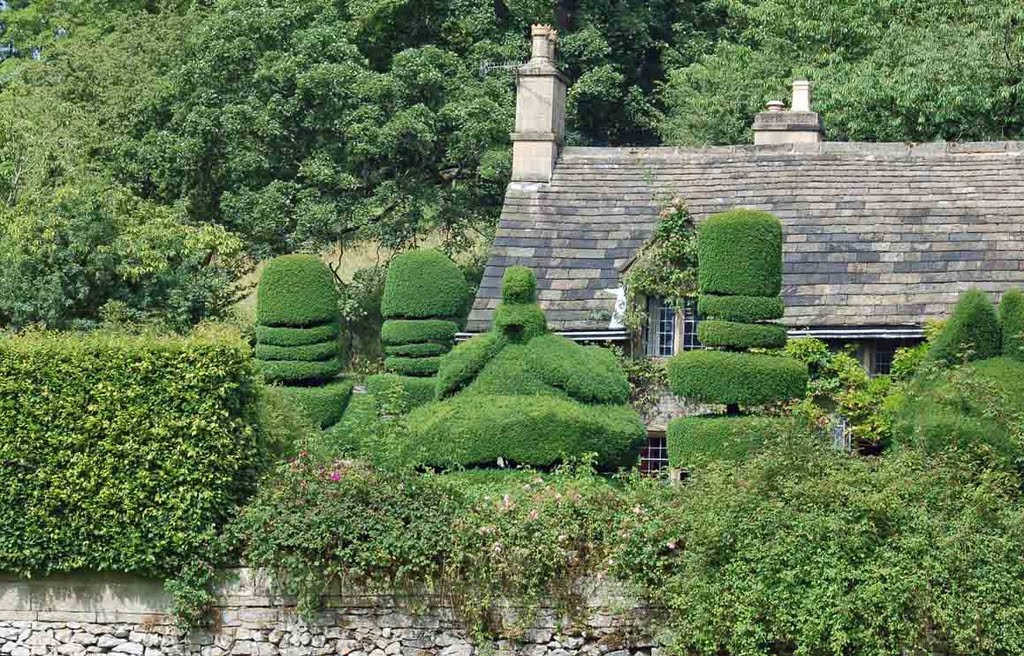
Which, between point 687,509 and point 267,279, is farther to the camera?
point 267,279

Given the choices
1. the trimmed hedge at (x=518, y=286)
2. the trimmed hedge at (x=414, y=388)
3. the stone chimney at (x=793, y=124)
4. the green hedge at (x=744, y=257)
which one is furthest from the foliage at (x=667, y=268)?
the trimmed hedge at (x=518, y=286)

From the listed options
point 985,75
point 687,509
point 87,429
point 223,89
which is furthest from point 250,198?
point 687,509

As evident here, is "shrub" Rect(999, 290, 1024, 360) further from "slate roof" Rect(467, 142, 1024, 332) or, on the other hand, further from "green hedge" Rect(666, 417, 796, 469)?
"slate roof" Rect(467, 142, 1024, 332)

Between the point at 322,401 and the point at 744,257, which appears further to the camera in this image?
the point at 322,401

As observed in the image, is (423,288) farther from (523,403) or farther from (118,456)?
(118,456)

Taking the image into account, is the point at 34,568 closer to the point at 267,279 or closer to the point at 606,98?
the point at 267,279

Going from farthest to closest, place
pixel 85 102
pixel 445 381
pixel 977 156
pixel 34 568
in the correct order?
pixel 85 102 → pixel 977 156 → pixel 445 381 → pixel 34 568

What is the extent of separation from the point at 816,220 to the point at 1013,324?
24.9ft

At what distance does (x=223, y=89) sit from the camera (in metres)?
37.4

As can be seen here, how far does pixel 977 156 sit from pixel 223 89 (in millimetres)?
16109

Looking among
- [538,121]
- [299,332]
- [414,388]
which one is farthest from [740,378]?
[538,121]

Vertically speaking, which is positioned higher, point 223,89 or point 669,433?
point 223,89

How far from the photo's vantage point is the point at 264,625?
1864 centimetres

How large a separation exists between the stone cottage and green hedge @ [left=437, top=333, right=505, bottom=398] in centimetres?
548
